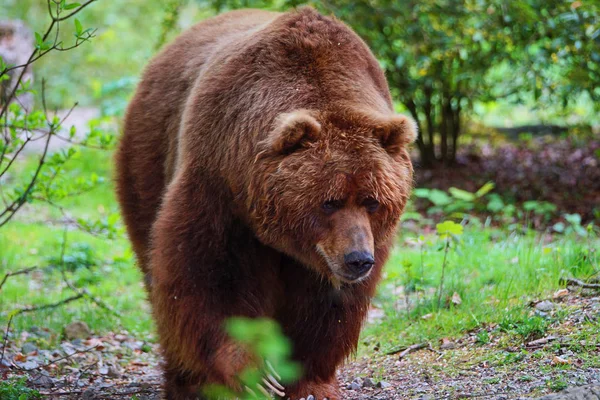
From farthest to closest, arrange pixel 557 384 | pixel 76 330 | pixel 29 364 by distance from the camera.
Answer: pixel 76 330, pixel 29 364, pixel 557 384

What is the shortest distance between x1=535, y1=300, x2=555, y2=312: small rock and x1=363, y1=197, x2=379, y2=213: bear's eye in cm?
187

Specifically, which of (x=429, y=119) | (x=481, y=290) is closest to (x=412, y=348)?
(x=481, y=290)

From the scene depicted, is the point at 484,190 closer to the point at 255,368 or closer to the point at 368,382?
the point at 368,382

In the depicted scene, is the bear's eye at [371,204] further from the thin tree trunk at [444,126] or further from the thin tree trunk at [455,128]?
the thin tree trunk at [455,128]

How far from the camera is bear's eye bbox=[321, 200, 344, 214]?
416 centimetres

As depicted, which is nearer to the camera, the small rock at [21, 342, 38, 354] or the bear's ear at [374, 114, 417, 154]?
the bear's ear at [374, 114, 417, 154]

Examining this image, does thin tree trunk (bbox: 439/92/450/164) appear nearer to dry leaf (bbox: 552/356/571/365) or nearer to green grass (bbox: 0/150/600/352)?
green grass (bbox: 0/150/600/352)

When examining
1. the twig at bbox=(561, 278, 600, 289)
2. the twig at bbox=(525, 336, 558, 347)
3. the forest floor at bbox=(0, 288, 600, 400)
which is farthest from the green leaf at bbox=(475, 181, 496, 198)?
the twig at bbox=(525, 336, 558, 347)

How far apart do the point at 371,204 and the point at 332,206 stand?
9.0 inches

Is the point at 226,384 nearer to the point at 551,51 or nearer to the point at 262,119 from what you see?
the point at 262,119

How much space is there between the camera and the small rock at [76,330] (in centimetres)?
659

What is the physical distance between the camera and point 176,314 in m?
4.54

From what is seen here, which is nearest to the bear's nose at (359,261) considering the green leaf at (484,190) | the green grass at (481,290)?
the green grass at (481,290)

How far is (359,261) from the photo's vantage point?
4062 millimetres
